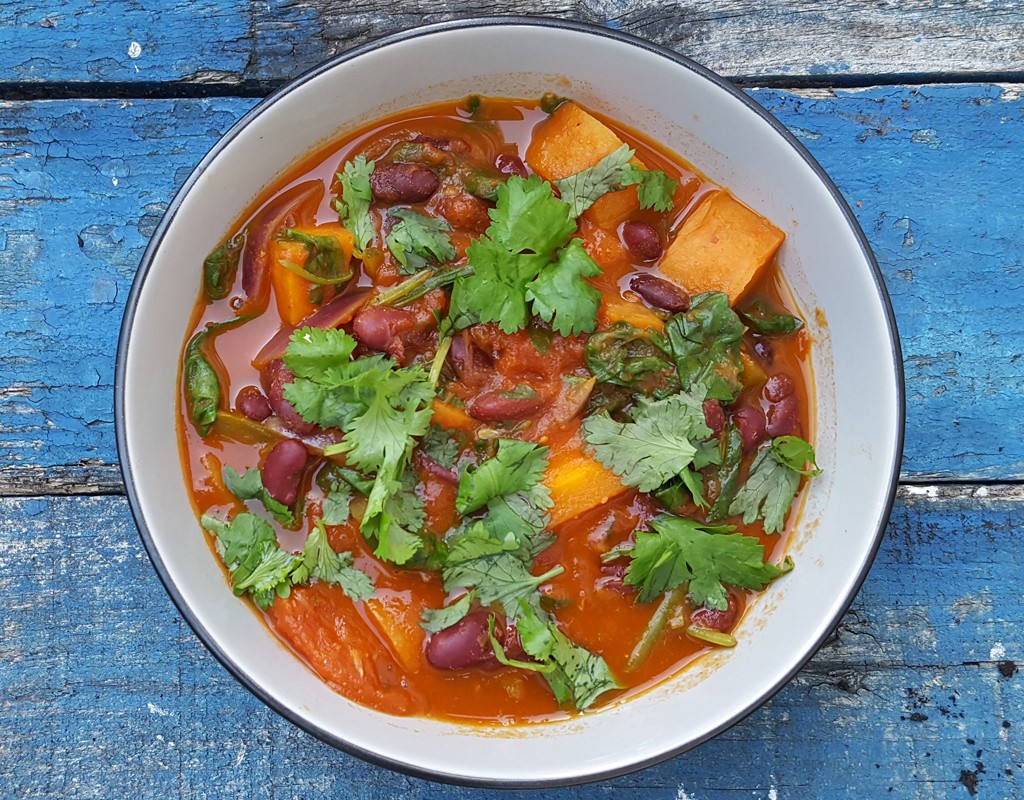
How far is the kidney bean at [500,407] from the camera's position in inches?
106

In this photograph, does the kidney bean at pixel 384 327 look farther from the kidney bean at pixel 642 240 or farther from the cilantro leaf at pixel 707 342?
the cilantro leaf at pixel 707 342

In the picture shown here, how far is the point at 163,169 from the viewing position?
313 centimetres

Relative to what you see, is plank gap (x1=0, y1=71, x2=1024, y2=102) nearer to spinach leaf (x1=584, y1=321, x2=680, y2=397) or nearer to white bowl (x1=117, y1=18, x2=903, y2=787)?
white bowl (x1=117, y1=18, x2=903, y2=787)

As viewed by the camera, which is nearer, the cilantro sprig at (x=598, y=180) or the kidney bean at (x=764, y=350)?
the cilantro sprig at (x=598, y=180)

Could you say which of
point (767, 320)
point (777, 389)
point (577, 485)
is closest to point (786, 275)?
point (767, 320)

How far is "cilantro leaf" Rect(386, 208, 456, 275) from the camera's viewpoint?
2752mm

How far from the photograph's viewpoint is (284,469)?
2.64 m

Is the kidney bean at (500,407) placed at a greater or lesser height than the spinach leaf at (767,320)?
lesser

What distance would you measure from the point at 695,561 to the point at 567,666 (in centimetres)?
53

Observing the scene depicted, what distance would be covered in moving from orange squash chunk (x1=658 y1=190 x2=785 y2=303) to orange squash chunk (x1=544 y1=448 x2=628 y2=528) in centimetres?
69

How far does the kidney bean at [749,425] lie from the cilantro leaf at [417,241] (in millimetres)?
1067

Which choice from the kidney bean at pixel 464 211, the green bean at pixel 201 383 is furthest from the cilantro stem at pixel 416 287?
the green bean at pixel 201 383

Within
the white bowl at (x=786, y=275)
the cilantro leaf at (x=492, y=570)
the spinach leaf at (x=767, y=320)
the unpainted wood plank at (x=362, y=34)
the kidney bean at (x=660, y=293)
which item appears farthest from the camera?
the unpainted wood plank at (x=362, y=34)

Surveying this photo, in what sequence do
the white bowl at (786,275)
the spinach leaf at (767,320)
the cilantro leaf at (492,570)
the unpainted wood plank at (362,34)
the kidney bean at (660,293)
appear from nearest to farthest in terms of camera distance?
1. the white bowl at (786,275)
2. the cilantro leaf at (492,570)
3. the kidney bean at (660,293)
4. the spinach leaf at (767,320)
5. the unpainted wood plank at (362,34)
